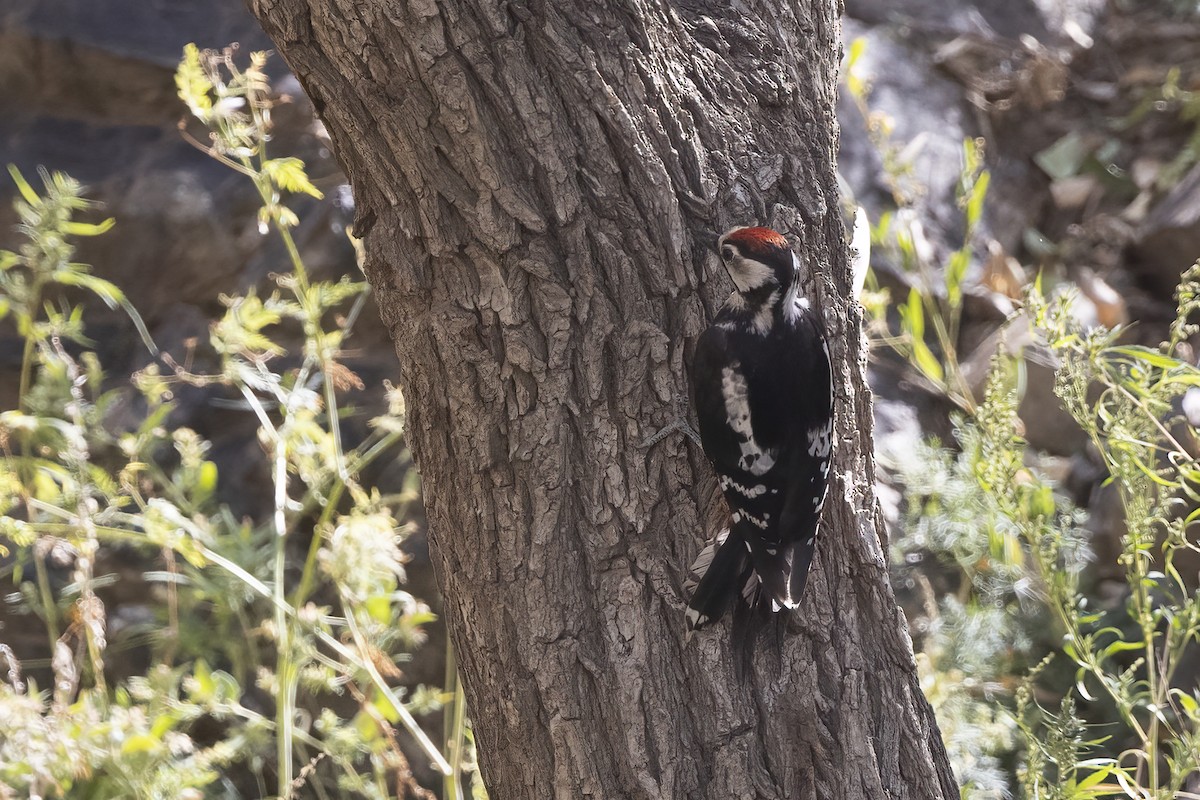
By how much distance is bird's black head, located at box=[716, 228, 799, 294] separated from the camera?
58.0 inches

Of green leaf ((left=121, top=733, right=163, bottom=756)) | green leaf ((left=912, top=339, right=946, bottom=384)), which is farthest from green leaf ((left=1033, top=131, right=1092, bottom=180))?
green leaf ((left=121, top=733, right=163, bottom=756))

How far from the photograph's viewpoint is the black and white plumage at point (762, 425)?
4.88ft

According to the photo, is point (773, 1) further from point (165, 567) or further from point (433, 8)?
point (165, 567)

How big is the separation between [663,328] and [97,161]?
9.91 ft

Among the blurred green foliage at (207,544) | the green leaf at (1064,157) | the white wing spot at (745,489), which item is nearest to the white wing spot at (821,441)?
the white wing spot at (745,489)

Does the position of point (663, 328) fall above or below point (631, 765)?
above

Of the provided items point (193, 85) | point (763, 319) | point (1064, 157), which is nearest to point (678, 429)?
point (763, 319)

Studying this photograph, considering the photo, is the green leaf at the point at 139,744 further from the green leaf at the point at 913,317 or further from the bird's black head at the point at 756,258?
the green leaf at the point at 913,317

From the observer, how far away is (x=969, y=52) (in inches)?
184

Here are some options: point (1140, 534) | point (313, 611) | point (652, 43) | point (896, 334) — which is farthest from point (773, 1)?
point (896, 334)

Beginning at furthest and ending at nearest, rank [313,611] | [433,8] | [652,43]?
1. [313,611]
2. [652,43]
3. [433,8]

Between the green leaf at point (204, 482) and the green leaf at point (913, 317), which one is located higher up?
the green leaf at point (913, 317)

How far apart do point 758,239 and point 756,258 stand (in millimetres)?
34

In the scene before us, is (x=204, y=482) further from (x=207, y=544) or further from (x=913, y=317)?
(x=913, y=317)
